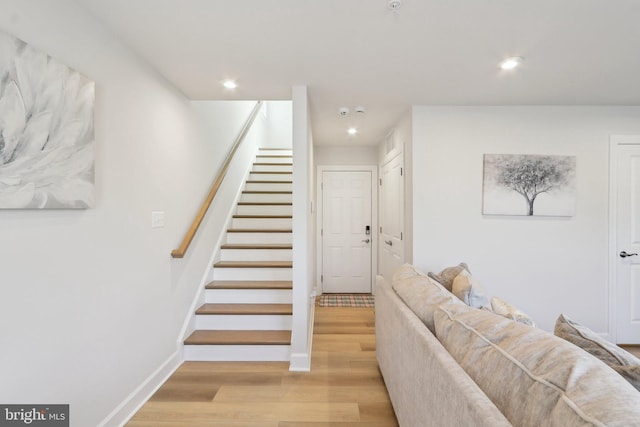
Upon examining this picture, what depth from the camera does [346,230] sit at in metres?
4.51

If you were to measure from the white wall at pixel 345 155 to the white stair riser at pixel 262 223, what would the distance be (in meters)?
1.33

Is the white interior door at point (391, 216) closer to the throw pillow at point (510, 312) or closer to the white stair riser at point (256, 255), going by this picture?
the white stair riser at point (256, 255)

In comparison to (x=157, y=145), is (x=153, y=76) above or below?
above

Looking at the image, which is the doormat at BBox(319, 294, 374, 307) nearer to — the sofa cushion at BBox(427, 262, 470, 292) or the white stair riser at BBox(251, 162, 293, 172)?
the sofa cushion at BBox(427, 262, 470, 292)

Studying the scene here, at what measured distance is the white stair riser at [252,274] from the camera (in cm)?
300

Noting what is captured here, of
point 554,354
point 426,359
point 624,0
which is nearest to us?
point 554,354

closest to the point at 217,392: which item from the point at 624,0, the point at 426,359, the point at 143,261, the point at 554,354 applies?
the point at 143,261

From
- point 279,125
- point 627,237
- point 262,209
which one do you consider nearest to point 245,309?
point 262,209

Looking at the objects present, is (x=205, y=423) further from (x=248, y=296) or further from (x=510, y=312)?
(x=510, y=312)

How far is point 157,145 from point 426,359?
2.18 m

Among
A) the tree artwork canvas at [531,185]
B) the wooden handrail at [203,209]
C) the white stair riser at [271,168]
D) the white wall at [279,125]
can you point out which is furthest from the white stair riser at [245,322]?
the white wall at [279,125]

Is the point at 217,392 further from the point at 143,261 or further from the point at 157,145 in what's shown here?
the point at 157,145

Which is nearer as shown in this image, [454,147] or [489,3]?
[489,3]

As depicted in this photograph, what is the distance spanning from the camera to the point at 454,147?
278 centimetres
